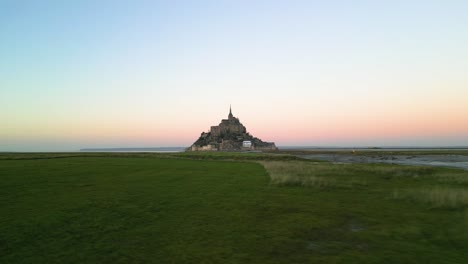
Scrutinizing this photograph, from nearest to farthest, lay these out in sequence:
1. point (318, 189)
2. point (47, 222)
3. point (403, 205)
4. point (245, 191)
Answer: point (47, 222), point (403, 205), point (245, 191), point (318, 189)

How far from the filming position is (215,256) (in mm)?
9742

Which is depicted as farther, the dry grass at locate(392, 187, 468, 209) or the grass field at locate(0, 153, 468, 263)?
the dry grass at locate(392, 187, 468, 209)

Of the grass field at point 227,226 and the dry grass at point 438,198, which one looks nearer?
the grass field at point 227,226

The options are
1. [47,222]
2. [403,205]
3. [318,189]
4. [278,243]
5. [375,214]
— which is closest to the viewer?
[278,243]

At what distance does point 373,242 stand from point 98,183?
20151 mm

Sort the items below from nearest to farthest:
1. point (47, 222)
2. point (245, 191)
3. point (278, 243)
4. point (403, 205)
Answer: point (278, 243) → point (47, 222) → point (403, 205) → point (245, 191)

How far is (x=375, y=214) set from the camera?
1554 centimetres

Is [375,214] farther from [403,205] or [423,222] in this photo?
[403,205]

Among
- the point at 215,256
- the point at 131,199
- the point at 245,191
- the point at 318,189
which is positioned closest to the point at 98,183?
the point at 131,199

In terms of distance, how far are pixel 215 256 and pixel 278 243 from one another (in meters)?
2.33

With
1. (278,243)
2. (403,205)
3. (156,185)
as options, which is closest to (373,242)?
(278,243)

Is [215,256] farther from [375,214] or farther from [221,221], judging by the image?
[375,214]

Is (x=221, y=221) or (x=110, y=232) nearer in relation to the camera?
(x=110, y=232)

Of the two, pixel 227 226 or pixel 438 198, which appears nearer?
pixel 227 226
